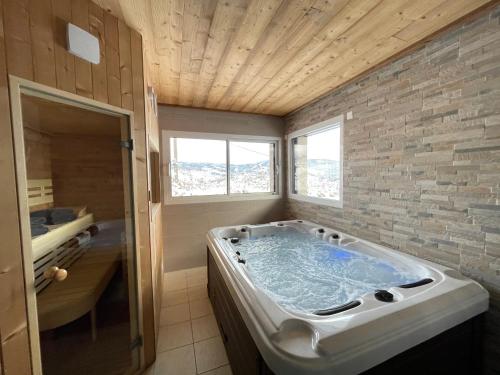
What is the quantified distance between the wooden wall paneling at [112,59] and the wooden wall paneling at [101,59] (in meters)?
0.02

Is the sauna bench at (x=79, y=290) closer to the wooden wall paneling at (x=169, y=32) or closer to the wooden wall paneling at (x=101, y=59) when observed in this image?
the wooden wall paneling at (x=101, y=59)

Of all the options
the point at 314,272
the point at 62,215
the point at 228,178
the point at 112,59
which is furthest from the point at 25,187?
the point at 228,178

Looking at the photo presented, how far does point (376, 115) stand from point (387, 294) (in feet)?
5.16

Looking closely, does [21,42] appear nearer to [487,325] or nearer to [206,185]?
[206,185]

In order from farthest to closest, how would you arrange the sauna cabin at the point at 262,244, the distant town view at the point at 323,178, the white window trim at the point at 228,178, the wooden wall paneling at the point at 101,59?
1. the white window trim at the point at 228,178
2. the distant town view at the point at 323,178
3. the wooden wall paneling at the point at 101,59
4. the sauna cabin at the point at 262,244

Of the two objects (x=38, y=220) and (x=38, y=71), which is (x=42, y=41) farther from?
(x=38, y=220)

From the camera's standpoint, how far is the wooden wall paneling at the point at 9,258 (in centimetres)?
82

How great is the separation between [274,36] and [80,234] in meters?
2.10

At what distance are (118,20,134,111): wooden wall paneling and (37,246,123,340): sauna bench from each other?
109 centimetres

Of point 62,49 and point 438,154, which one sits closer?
point 62,49

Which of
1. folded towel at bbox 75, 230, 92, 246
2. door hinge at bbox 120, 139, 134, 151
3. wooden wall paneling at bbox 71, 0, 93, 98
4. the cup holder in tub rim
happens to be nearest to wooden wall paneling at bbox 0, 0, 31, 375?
wooden wall paneling at bbox 71, 0, 93, 98

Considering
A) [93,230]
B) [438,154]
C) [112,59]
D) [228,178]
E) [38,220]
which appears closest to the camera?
[38,220]

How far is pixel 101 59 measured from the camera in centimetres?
118

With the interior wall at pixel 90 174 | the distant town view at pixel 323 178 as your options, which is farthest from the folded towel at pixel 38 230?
the distant town view at pixel 323 178
